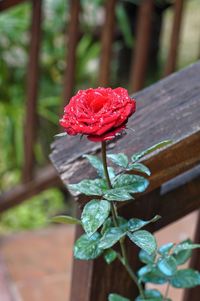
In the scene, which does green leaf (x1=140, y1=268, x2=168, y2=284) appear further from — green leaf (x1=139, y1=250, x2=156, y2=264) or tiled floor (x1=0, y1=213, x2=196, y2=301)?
tiled floor (x1=0, y1=213, x2=196, y2=301)

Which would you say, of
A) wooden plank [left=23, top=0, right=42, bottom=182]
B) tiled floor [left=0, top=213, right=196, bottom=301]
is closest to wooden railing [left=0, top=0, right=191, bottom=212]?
wooden plank [left=23, top=0, right=42, bottom=182]

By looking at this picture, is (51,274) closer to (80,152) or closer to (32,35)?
(32,35)

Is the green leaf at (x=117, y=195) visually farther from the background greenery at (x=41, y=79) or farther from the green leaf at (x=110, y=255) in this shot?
the background greenery at (x=41, y=79)

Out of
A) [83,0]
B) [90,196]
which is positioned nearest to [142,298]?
[90,196]

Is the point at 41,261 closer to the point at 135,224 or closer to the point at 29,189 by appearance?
the point at 29,189

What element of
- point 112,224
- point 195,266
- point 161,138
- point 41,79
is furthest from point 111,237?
point 41,79

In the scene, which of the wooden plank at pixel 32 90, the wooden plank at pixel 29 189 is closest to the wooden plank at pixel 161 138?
the wooden plank at pixel 32 90
